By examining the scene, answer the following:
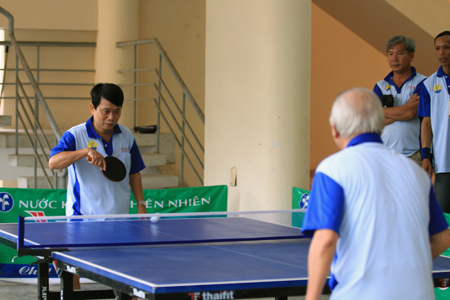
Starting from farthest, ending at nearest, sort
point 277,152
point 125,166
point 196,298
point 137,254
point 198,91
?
point 198,91
point 277,152
point 125,166
point 137,254
point 196,298

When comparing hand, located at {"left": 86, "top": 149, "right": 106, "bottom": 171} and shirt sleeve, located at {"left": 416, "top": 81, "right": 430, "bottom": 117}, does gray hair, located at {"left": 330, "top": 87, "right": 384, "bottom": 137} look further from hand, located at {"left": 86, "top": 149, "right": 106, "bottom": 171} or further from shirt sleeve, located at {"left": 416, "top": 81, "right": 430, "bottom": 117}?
shirt sleeve, located at {"left": 416, "top": 81, "right": 430, "bottom": 117}

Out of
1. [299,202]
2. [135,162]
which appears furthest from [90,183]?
[299,202]

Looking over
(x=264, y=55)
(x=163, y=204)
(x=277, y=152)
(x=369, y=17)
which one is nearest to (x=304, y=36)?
(x=264, y=55)

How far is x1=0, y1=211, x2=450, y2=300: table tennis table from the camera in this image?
2.05 m

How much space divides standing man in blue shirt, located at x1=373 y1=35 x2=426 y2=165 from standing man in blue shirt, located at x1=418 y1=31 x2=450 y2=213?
12 cm

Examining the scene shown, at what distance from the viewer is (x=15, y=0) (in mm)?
8445

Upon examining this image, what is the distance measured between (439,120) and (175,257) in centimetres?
256

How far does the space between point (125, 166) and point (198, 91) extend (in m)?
5.40

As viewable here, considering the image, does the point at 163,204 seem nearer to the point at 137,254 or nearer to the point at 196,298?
the point at 137,254

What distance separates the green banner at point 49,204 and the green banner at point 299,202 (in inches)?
27.3

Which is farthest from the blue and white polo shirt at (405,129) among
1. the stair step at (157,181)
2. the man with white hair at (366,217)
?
the stair step at (157,181)

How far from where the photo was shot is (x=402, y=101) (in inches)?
179

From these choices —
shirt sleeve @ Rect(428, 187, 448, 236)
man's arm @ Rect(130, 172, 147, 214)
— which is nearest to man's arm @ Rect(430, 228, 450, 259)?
shirt sleeve @ Rect(428, 187, 448, 236)

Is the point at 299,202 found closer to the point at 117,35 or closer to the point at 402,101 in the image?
the point at 402,101
